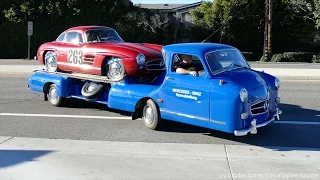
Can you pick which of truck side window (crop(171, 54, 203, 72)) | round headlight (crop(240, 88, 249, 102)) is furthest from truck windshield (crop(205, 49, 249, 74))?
round headlight (crop(240, 88, 249, 102))

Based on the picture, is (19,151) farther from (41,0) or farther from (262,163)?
(41,0)

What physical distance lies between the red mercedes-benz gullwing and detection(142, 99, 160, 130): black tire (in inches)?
37.9

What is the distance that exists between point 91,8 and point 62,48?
25701 millimetres

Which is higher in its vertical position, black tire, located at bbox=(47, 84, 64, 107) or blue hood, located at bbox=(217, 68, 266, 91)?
blue hood, located at bbox=(217, 68, 266, 91)

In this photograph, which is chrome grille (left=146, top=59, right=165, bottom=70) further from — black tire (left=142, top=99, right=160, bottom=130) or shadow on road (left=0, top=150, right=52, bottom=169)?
shadow on road (left=0, top=150, right=52, bottom=169)

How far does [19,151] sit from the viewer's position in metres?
7.23

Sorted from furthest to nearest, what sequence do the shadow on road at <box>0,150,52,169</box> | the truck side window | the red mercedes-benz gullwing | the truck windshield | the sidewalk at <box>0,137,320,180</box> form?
the red mercedes-benz gullwing < the truck side window < the truck windshield < the shadow on road at <box>0,150,52,169</box> < the sidewalk at <box>0,137,320,180</box>

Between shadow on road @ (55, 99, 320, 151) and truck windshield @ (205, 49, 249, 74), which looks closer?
shadow on road @ (55, 99, 320, 151)

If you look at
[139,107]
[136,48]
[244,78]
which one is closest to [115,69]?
[136,48]

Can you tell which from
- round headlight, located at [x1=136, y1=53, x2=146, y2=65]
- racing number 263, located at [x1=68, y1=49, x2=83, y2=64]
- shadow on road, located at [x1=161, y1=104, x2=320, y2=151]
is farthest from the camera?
racing number 263, located at [x1=68, y1=49, x2=83, y2=64]

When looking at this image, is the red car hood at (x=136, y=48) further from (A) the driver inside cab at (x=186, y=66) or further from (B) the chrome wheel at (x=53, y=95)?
(B) the chrome wheel at (x=53, y=95)

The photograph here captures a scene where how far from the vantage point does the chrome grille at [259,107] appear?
25.3ft

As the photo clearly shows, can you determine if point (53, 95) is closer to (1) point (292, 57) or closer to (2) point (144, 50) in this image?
(2) point (144, 50)

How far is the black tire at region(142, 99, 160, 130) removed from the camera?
8602 mm
